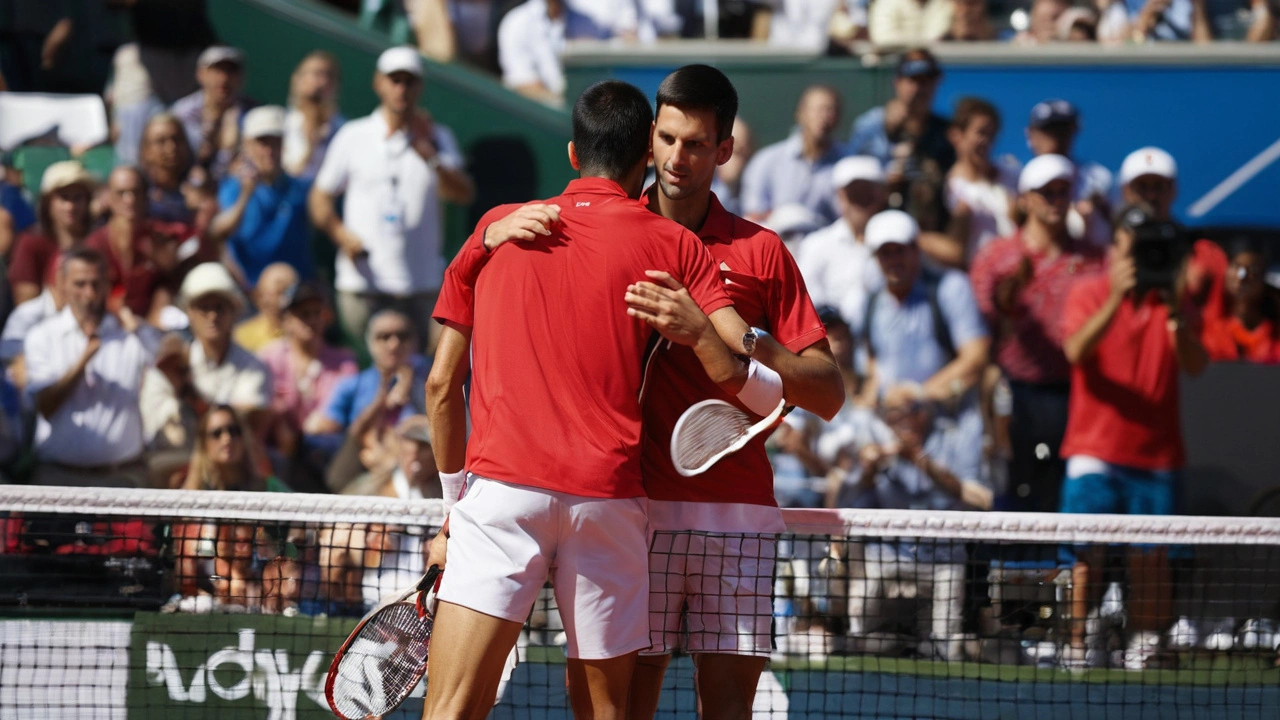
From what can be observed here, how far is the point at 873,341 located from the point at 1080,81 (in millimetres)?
2451

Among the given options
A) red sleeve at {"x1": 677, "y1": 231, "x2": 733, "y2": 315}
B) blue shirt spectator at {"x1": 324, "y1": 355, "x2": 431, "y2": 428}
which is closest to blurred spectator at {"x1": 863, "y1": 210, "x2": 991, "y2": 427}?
blue shirt spectator at {"x1": 324, "y1": 355, "x2": 431, "y2": 428}

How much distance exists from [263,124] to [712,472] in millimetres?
5740

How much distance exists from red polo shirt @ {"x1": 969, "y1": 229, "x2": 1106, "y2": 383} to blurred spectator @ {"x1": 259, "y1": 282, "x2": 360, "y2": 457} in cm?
368

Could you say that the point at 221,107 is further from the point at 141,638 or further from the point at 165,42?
the point at 141,638

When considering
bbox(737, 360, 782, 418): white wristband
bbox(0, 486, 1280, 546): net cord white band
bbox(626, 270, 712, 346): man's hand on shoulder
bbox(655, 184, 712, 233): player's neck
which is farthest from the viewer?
bbox(0, 486, 1280, 546): net cord white band

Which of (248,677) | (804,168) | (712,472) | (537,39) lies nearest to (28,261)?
(537,39)

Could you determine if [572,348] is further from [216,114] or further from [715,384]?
[216,114]

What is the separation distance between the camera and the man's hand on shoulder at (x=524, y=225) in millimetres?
3822

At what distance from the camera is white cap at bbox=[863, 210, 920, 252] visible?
8.25 meters

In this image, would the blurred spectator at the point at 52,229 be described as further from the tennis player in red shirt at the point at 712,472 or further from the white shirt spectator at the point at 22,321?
the tennis player in red shirt at the point at 712,472

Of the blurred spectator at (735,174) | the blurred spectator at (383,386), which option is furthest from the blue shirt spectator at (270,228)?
the blurred spectator at (735,174)

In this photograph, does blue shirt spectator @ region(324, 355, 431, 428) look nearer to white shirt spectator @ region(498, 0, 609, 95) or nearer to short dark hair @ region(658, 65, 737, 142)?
white shirt spectator @ region(498, 0, 609, 95)

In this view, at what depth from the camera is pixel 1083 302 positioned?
26.3ft

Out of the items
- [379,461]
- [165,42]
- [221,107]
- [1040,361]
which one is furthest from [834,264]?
[165,42]
